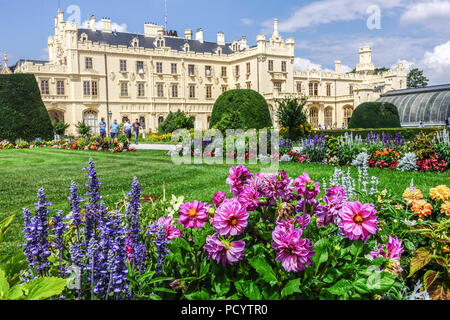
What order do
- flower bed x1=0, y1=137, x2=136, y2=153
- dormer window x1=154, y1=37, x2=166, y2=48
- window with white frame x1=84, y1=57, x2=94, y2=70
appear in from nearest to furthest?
flower bed x1=0, y1=137, x2=136, y2=153 < window with white frame x1=84, y1=57, x2=94, y2=70 < dormer window x1=154, y1=37, x2=166, y2=48

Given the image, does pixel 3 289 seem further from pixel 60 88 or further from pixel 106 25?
pixel 106 25

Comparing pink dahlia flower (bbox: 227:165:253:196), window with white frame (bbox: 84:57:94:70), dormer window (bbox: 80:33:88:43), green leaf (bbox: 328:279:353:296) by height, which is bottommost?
green leaf (bbox: 328:279:353:296)

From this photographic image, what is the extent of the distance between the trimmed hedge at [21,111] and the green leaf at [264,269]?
22151mm

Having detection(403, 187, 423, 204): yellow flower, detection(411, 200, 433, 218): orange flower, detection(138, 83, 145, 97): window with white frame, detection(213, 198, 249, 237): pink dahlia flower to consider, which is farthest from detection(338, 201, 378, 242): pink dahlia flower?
detection(138, 83, 145, 97): window with white frame

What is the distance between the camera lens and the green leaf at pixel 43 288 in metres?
1.38

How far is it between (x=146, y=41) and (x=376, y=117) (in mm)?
28688

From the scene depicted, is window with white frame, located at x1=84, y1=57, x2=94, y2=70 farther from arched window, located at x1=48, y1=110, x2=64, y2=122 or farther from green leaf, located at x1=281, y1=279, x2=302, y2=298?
green leaf, located at x1=281, y1=279, x2=302, y2=298

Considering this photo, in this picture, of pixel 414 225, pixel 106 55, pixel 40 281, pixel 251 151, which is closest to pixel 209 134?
pixel 251 151

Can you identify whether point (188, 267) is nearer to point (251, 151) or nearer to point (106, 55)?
point (251, 151)

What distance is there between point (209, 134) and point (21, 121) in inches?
507

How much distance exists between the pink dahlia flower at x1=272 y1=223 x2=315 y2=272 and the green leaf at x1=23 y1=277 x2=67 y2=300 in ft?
2.66

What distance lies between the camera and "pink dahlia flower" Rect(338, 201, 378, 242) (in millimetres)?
1630

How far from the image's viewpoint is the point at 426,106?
26.7 metres

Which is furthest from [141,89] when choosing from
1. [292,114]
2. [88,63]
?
[292,114]
